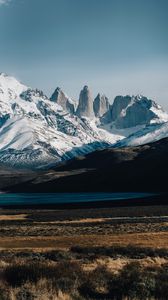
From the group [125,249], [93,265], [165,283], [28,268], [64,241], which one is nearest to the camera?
[165,283]

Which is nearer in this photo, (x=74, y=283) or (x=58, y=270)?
(x=74, y=283)

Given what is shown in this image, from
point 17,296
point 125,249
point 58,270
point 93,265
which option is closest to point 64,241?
point 125,249

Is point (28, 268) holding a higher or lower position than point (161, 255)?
higher

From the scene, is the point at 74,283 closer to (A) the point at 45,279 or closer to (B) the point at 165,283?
(A) the point at 45,279

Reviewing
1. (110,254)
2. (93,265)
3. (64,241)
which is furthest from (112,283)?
(64,241)

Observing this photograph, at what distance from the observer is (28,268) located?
2327 centimetres

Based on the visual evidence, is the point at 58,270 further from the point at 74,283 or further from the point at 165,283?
the point at 165,283

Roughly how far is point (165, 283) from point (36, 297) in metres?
5.33

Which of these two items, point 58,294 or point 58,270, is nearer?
point 58,294

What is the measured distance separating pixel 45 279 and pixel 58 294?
278cm

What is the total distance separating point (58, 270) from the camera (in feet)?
78.9

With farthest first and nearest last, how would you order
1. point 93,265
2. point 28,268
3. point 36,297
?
point 93,265 < point 28,268 < point 36,297

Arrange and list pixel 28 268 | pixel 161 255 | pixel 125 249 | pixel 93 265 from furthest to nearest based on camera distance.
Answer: pixel 125 249
pixel 161 255
pixel 93 265
pixel 28 268

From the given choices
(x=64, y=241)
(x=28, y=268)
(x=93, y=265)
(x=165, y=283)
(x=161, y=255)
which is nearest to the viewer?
(x=165, y=283)
